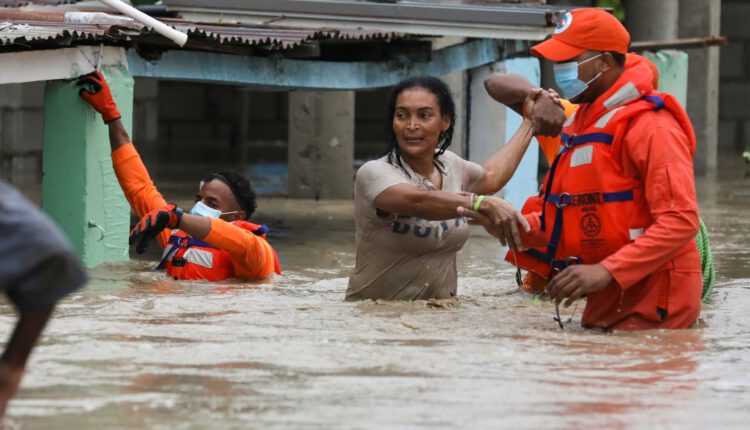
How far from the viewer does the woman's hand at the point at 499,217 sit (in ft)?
20.1

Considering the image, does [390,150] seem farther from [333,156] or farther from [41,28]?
[333,156]

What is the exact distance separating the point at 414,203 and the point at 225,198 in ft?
7.02

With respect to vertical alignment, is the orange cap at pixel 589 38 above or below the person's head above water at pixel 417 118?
above

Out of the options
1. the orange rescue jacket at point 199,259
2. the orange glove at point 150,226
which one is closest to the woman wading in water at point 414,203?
the orange glove at point 150,226

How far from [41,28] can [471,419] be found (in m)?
5.01

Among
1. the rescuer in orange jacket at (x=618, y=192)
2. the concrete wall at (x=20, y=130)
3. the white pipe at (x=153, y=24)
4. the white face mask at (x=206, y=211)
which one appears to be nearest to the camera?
the rescuer in orange jacket at (x=618, y=192)

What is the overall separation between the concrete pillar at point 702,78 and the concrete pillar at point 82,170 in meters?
12.5

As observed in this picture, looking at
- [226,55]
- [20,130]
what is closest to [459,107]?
[226,55]

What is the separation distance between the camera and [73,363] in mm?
5184

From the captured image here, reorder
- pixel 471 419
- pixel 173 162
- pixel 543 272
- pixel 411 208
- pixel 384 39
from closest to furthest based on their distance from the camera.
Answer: pixel 471 419, pixel 411 208, pixel 543 272, pixel 384 39, pixel 173 162

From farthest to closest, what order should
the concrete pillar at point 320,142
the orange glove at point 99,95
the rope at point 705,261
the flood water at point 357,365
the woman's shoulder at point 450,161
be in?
the concrete pillar at point 320,142
the orange glove at point 99,95
the rope at point 705,261
the woman's shoulder at point 450,161
the flood water at point 357,365

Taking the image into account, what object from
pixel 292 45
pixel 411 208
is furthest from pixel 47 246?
pixel 292 45

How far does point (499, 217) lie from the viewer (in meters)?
6.11

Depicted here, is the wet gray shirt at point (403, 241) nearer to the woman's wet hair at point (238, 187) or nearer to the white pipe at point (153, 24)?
the woman's wet hair at point (238, 187)
